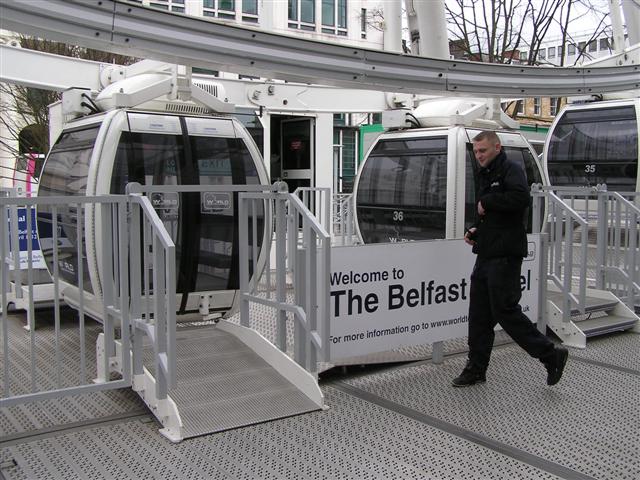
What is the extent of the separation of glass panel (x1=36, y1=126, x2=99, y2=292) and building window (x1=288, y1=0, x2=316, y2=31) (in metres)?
28.9

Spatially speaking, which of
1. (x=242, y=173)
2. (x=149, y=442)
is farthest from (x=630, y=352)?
(x=149, y=442)

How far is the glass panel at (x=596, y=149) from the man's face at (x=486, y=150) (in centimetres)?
827

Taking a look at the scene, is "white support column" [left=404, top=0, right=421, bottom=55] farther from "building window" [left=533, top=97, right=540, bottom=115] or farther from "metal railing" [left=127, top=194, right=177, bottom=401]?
"building window" [left=533, top=97, right=540, bottom=115]

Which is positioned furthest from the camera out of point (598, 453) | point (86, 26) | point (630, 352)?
point (630, 352)

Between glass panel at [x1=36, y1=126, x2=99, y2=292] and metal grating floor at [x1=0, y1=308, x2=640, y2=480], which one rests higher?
glass panel at [x1=36, y1=126, x2=99, y2=292]

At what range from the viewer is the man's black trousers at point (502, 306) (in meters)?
5.36

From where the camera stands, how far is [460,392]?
18.0 ft

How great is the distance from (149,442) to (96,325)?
12.4 ft

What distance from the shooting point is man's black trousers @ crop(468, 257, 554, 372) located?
5.36 meters

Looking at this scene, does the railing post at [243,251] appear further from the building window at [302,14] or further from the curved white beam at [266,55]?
the building window at [302,14]

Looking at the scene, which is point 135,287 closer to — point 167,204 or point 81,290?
point 81,290

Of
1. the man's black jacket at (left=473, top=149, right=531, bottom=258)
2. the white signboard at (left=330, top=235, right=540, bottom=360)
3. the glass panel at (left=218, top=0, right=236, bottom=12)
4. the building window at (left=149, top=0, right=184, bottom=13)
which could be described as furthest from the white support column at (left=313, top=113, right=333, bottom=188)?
the glass panel at (left=218, top=0, right=236, bottom=12)

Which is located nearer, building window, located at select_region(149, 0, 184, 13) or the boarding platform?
the boarding platform

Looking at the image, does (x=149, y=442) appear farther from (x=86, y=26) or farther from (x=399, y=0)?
(x=399, y=0)
